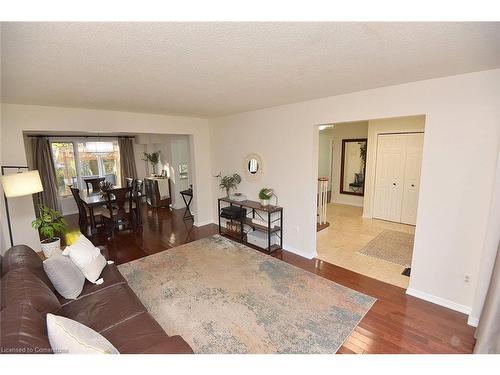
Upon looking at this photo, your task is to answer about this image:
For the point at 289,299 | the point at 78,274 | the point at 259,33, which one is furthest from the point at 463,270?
the point at 78,274

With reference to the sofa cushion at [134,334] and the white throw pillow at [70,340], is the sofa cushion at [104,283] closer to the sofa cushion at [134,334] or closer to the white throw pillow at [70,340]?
the sofa cushion at [134,334]

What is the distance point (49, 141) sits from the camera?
5941 mm

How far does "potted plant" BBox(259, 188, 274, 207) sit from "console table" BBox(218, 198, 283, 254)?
8cm

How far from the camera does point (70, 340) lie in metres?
1.19

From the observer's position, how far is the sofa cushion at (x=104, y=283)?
2105 millimetres

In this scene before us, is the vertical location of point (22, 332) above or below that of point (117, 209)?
above

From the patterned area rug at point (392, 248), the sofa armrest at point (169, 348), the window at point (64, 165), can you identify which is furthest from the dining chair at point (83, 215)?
the patterned area rug at point (392, 248)

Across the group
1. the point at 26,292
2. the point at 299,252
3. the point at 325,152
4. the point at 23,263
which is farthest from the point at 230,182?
the point at 325,152

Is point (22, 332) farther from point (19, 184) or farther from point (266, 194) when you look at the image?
point (266, 194)

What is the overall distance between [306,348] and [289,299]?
0.69 metres

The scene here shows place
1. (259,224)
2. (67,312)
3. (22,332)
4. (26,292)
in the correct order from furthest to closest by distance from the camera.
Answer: (259,224)
(67,312)
(26,292)
(22,332)

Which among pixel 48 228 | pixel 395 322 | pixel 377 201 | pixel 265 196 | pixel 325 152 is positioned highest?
pixel 325 152

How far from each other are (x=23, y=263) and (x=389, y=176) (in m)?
6.30
